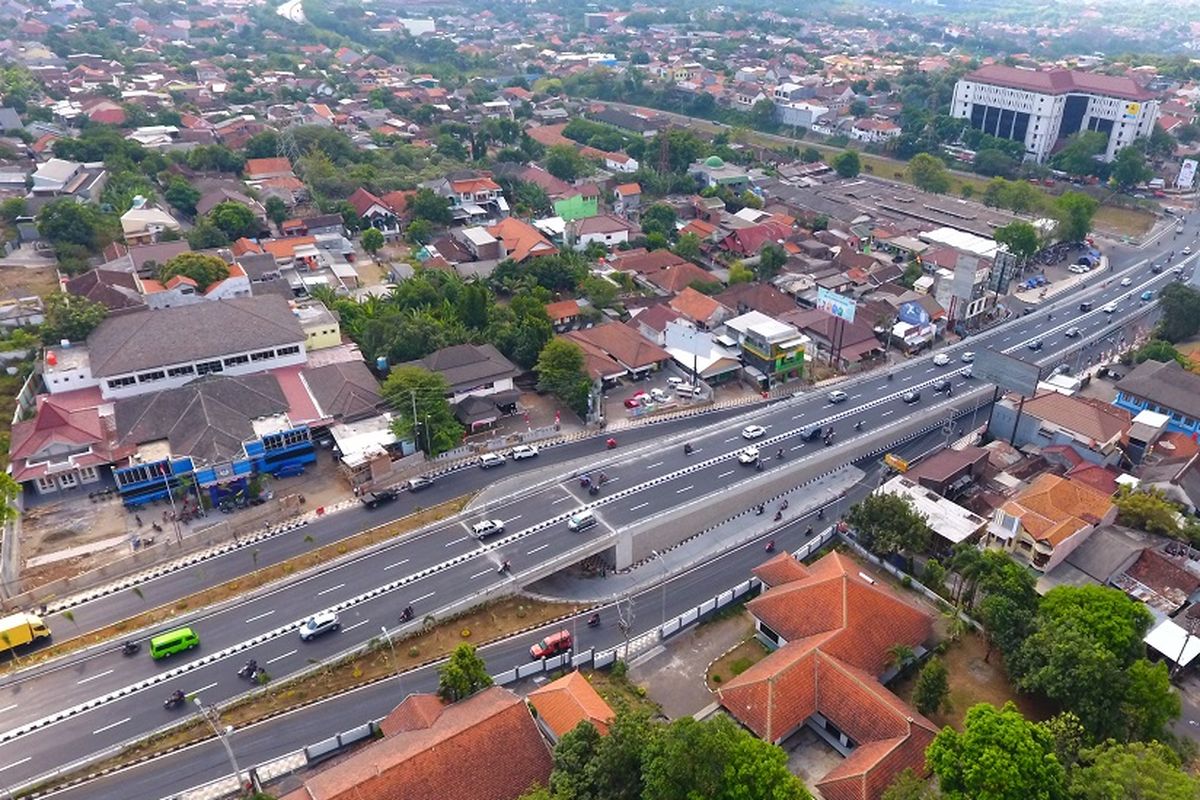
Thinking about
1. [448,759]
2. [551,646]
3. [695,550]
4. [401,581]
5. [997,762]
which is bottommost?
[695,550]

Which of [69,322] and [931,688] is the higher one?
[69,322]

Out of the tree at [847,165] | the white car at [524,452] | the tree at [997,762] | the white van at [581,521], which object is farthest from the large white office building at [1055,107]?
the tree at [997,762]

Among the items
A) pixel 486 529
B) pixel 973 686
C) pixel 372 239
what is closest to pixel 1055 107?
pixel 372 239

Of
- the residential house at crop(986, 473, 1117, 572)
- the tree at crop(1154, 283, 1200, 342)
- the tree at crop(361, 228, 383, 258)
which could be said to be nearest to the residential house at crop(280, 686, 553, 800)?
the residential house at crop(986, 473, 1117, 572)

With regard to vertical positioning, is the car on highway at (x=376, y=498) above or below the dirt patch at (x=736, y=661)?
Answer: above

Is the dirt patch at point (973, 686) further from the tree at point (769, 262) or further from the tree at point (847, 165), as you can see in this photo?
the tree at point (847, 165)

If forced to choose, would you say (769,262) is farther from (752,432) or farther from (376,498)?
(376,498)
